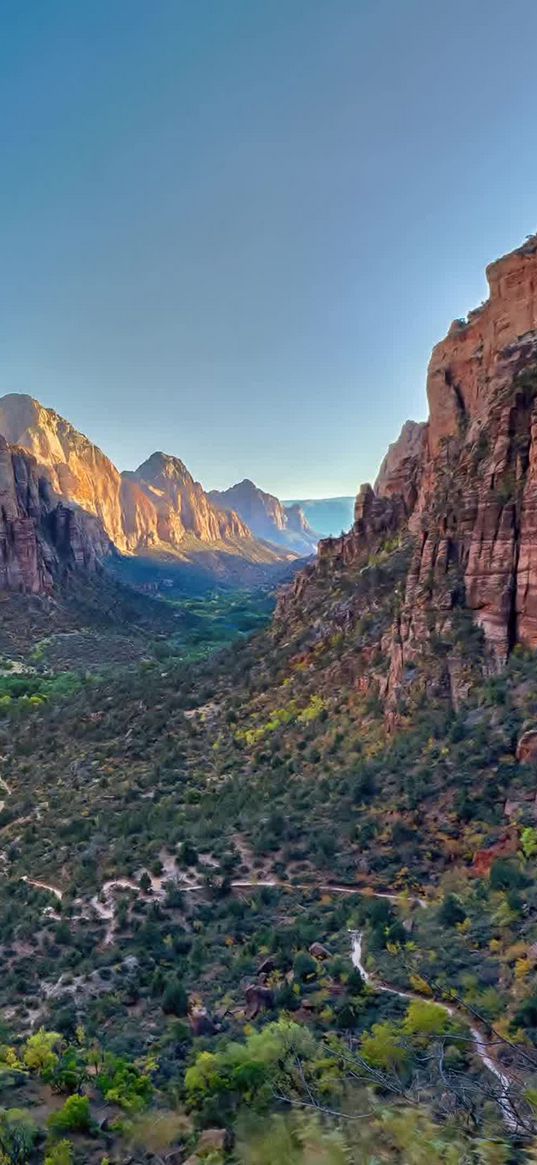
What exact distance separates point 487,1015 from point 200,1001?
6656mm

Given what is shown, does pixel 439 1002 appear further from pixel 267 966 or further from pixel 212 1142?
pixel 212 1142

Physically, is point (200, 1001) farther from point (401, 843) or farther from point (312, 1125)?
point (312, 1125)

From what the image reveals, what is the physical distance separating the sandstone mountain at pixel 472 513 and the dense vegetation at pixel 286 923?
2.29 ft

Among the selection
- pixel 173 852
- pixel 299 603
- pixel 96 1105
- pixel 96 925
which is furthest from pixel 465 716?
pixel 299 603

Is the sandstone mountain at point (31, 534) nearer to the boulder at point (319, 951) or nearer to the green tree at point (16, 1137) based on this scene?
the boulder at point (319, 951)

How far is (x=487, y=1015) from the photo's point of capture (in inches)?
431

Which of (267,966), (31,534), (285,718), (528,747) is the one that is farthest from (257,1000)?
(31,534)

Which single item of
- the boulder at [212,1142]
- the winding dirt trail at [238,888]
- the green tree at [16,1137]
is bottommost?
the winding dirt trail at [238,888]

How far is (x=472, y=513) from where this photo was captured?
86.9 ft

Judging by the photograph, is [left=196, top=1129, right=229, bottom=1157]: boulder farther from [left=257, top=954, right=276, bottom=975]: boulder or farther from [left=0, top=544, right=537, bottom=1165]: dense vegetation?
[left=257, top=954, right=276, bottom=975]: boulder

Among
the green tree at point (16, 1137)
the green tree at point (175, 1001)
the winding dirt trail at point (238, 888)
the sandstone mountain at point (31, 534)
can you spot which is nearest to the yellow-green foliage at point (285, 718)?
the winding dirt trail at point (238, 888)

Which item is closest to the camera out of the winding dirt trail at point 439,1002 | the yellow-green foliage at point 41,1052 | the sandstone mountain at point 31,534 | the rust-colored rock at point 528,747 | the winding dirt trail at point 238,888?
the winding dirt trail at point 439,1002

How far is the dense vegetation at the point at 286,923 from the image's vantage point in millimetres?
8906

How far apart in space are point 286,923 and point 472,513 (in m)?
17.0
